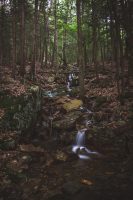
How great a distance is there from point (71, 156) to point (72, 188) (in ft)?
10.8

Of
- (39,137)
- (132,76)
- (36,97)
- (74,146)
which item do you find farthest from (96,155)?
(132,76)

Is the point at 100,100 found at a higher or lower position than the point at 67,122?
higher

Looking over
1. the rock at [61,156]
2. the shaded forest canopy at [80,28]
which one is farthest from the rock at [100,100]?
the rock at [61,156]

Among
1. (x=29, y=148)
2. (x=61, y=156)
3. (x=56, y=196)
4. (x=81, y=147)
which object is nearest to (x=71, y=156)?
(x=61, y=156)

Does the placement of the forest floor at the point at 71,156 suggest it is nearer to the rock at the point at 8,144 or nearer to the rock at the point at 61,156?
the rock at the point at 61,156

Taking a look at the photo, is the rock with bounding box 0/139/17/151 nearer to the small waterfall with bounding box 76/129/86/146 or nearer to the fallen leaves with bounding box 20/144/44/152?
the fallen leaves with bounding box 20/144/44/152

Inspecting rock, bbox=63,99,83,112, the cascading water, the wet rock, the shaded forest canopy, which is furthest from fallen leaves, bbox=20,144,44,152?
the shaded forest canopy

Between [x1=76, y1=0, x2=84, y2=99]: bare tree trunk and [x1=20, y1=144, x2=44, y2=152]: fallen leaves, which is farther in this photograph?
[x1=76, y1=0, x2=84, y2=99]: bare tree trunk

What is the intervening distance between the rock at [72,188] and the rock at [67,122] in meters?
6.17

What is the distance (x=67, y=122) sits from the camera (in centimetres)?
1783

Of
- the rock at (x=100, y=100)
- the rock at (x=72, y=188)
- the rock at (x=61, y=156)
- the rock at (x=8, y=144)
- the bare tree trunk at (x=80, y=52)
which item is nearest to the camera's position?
the rock at (x=72, y=188)

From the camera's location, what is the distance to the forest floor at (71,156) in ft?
35.7

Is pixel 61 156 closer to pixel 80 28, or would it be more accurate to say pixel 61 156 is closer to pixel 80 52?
pixel 80 52

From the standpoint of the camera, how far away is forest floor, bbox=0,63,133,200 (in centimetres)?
1089
